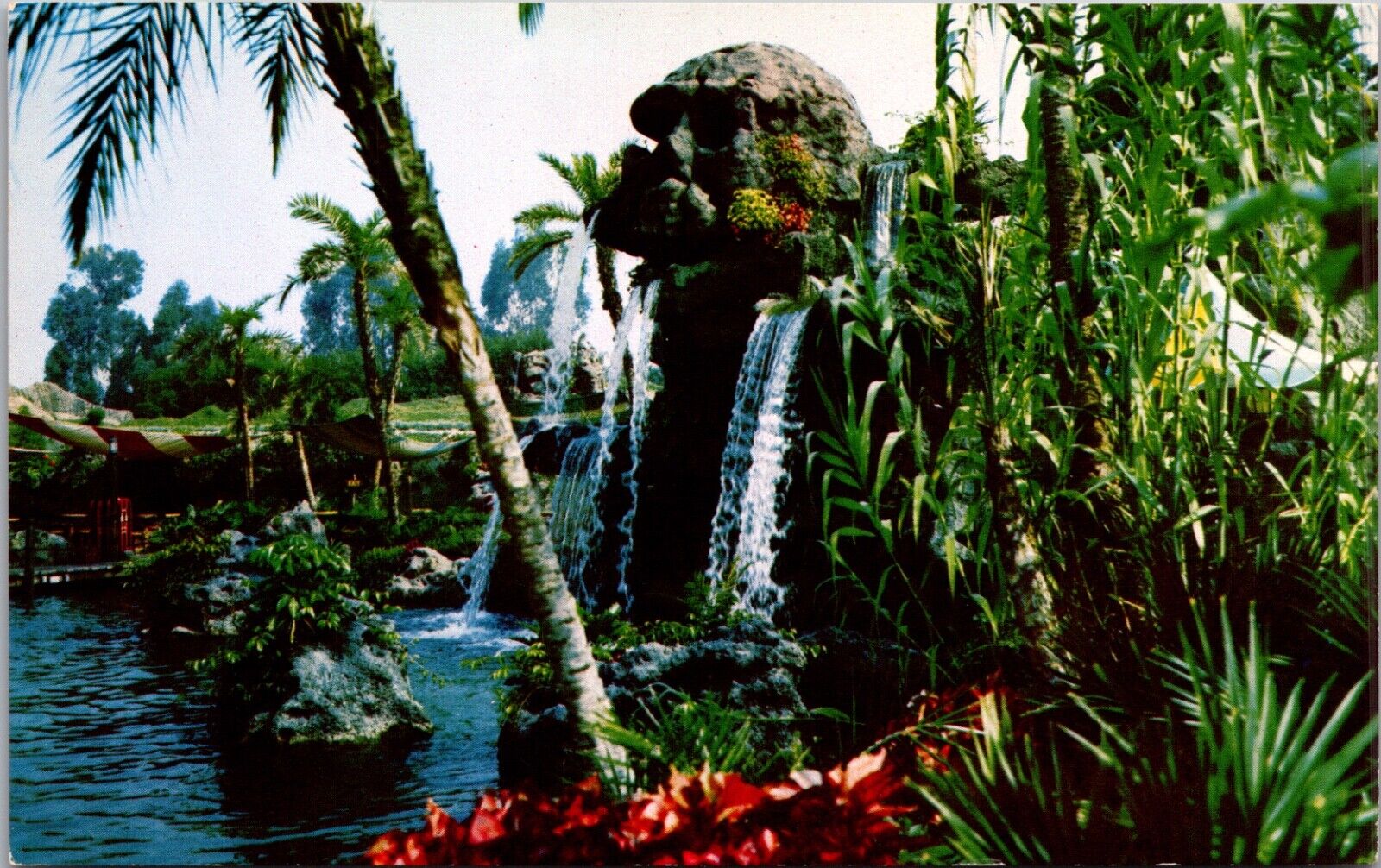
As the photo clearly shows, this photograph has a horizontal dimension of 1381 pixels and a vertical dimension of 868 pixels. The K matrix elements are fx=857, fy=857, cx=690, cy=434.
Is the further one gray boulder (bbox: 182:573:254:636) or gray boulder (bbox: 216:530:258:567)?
gray boulder (bbox: 182:573:254:636)

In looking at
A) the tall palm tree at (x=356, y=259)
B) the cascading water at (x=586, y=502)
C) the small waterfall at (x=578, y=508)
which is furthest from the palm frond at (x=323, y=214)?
the small waterfall at (x=578, y=508)

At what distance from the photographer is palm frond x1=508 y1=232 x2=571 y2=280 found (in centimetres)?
364

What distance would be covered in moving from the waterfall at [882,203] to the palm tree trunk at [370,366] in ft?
7.67

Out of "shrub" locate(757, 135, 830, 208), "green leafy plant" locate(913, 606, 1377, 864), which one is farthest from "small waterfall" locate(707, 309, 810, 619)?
"green leafy plant" locate(913, 606, 1377, 864)

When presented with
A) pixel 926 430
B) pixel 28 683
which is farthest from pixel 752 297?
pixel 28 683

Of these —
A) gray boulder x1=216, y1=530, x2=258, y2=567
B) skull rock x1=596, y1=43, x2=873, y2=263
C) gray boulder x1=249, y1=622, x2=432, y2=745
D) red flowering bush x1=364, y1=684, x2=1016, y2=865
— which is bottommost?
gray boulder x1=249, y1=622, x2=432, y2=745

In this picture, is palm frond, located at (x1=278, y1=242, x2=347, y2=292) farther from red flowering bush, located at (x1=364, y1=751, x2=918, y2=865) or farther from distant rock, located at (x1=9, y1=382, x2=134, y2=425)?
red flowering bush, located at (x1=364, y1=751, x2=918, y2=865)

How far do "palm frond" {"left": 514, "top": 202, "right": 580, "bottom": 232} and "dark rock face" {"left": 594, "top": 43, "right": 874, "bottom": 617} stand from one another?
0.79 metres

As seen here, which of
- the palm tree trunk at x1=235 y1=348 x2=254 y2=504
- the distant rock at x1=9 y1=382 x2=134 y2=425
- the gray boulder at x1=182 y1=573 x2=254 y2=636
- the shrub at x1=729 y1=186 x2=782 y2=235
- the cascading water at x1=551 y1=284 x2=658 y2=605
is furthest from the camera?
the cascading water at x1=551 y1=284 x2=658 y2=605

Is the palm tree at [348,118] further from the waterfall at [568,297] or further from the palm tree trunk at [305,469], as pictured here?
the palm tree trunk at [305,469]

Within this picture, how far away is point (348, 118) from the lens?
233 cm

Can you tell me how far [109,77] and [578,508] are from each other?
487cm

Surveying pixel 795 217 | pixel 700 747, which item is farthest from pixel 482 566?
pixel 795 217

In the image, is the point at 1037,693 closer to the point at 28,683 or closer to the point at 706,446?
the point at 28,683
